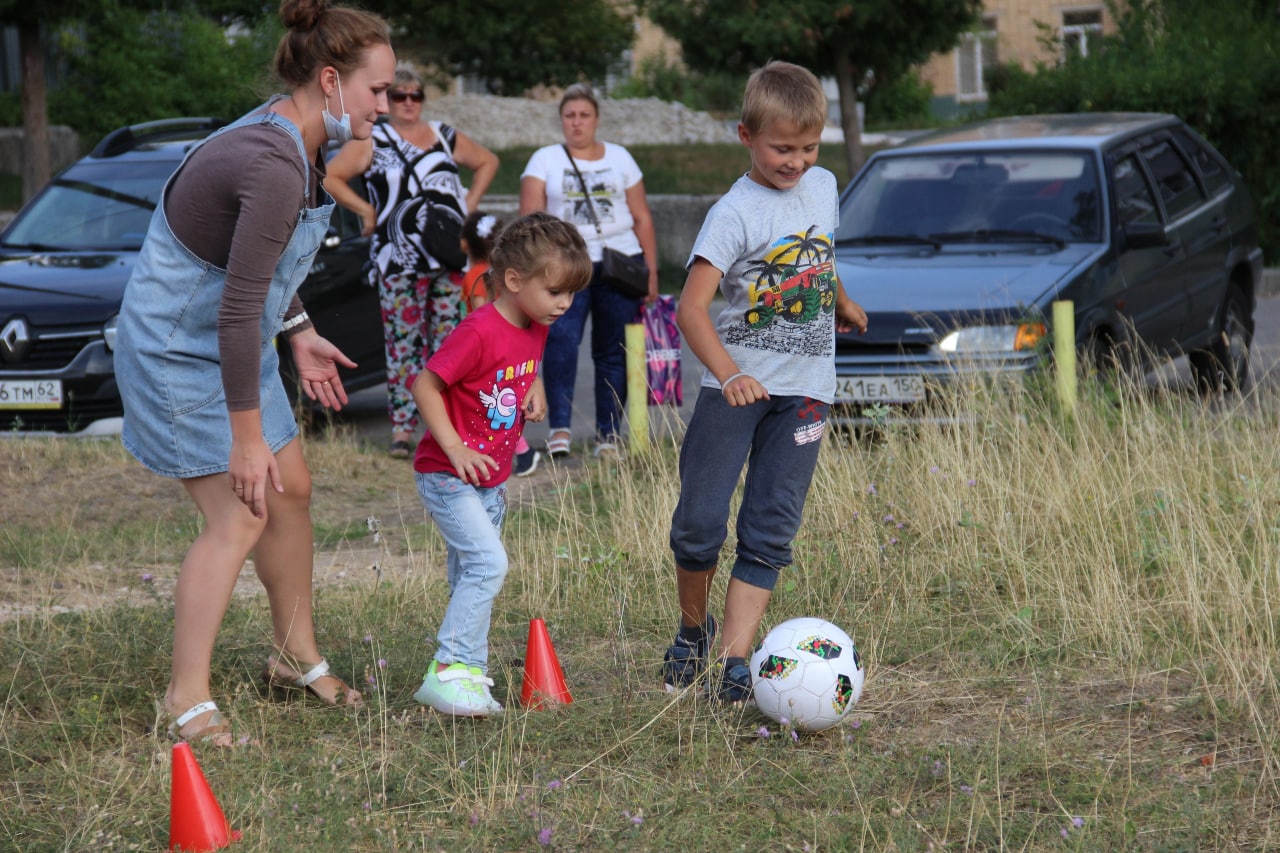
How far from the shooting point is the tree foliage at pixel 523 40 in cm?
2828

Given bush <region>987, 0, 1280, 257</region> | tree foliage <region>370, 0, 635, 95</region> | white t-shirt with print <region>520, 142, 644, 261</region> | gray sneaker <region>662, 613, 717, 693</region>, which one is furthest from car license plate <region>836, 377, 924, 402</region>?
tree foliage <region>370, 0, 635, 95</region>

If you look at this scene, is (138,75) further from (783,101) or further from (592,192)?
(783,101)

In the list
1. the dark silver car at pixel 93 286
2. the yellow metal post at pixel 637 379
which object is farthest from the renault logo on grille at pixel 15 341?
the yellow metal post at pixel 637 379

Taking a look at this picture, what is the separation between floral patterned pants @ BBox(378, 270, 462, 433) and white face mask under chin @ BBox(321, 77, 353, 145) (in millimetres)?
4199

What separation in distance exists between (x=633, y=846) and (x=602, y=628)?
1706mm

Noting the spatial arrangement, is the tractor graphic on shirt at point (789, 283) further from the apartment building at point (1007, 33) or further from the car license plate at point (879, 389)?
the apartment building at point (1007, 33)

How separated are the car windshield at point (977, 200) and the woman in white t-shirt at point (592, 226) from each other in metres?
1.26

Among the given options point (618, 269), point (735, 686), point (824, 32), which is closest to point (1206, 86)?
point (824, 32)

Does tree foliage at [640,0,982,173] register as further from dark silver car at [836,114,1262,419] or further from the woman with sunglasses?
the woman with sunglasses

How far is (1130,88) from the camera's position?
1684cm

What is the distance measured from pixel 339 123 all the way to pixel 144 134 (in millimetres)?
7069

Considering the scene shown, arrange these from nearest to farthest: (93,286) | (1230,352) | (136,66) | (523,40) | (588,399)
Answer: (93,286) < (1230,352) < (588,399) < (136,66) < (523,40)

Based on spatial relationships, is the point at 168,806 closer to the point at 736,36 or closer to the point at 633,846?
the point at 633,846

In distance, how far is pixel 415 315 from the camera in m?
8.16
